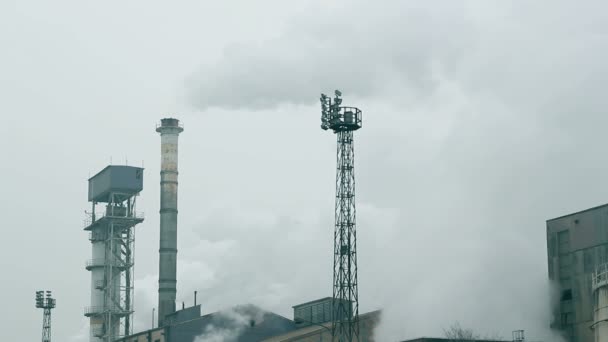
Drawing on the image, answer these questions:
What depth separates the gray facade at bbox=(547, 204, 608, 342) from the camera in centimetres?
7575

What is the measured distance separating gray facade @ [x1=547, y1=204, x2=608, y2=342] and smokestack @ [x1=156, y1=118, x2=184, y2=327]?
39.2 metres

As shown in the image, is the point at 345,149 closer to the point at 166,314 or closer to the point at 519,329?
the point at 519,329

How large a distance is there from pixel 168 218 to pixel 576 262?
4323 cm

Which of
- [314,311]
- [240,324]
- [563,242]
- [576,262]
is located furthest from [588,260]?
[240,324]

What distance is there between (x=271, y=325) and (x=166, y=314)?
11170 millimetres

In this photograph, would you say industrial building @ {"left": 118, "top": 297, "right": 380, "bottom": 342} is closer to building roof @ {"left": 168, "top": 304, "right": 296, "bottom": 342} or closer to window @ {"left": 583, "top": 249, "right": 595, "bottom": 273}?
building roof @ {"left": 168, "top": 304, "right": 296, "bottom": 342}

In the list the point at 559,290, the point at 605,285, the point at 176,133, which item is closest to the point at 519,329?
the point at 559,290

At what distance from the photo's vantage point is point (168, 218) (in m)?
107

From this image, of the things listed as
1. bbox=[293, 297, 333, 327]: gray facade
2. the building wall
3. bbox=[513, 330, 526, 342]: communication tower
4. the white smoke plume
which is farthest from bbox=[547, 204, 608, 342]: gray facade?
the building wall

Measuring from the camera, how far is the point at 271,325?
322 ft

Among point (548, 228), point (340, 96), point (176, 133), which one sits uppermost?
point (176, 133)

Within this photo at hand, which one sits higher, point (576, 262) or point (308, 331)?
point (576, 262)

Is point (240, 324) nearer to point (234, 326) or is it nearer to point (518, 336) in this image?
point (234, 326)

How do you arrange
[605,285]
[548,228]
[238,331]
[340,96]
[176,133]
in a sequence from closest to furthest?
[605,285]
[340,96]
[548,228]
[238,331]
[176,133]
